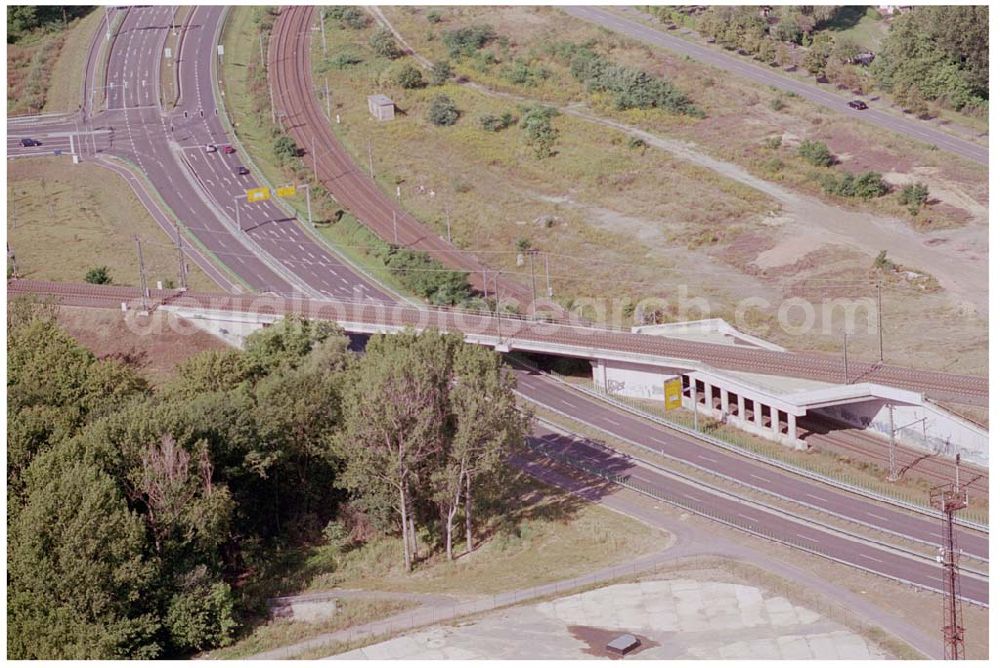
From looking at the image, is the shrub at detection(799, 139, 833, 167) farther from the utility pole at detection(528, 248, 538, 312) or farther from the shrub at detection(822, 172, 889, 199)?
the utility pole at detection(528, 248, 538, 312)

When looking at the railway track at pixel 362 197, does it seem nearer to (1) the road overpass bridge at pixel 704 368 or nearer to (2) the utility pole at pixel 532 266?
(2) the utility pole at pixel 532 266

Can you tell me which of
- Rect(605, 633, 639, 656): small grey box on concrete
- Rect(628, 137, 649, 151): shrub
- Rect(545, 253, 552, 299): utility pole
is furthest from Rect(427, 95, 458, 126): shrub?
Rect(605, 633, 639, 656): small grey box on concrete

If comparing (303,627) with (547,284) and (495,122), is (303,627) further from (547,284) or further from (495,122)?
(495,122)

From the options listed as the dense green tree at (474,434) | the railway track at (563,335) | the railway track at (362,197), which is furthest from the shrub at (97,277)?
the dense green tree at (474,434)

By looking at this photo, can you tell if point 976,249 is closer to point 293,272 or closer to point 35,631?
point 293,272

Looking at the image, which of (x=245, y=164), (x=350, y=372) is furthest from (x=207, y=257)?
(x=350, y=372)

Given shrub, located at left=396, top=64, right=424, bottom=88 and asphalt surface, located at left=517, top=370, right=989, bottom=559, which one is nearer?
asphalt surface, located at left=517, top=370, right=989, bottom=559

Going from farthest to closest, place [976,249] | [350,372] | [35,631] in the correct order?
1. [976,249]
2. [350,372]
3. [35,631]
